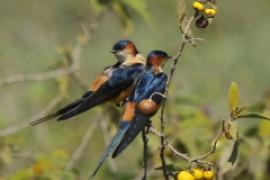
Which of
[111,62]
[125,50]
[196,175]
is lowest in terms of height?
[111,62]

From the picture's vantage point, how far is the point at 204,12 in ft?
9.28

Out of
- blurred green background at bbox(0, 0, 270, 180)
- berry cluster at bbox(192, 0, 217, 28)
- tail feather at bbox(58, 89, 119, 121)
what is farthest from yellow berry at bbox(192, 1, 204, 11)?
blurred green background at bbox(0, 0, 270, 180)

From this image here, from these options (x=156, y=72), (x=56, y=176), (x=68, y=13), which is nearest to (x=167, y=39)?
(x=68, y=13)

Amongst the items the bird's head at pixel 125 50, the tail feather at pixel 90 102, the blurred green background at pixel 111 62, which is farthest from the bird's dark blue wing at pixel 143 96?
the blurred green background at pixel 111 62

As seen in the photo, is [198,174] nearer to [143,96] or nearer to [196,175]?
[196,175]

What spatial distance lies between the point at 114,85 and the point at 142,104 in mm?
203

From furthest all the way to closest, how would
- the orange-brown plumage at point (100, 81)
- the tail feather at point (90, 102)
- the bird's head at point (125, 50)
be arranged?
the bird's head at point (125, 50), the orange-brown plumage at point (100, 81), the tail feather at point (90, 102)

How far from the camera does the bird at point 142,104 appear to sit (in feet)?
9.73

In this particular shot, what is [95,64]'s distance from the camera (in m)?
10.2

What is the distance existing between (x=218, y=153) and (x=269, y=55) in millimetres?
6730

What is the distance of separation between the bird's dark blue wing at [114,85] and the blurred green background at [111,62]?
27.2 inches

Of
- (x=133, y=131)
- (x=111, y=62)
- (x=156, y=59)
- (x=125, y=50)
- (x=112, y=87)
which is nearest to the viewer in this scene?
(x=133, y=131)

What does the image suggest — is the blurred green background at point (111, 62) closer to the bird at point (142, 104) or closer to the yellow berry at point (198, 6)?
the bird at point (142, 104)

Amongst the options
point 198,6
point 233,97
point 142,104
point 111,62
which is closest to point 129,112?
point 142,104
